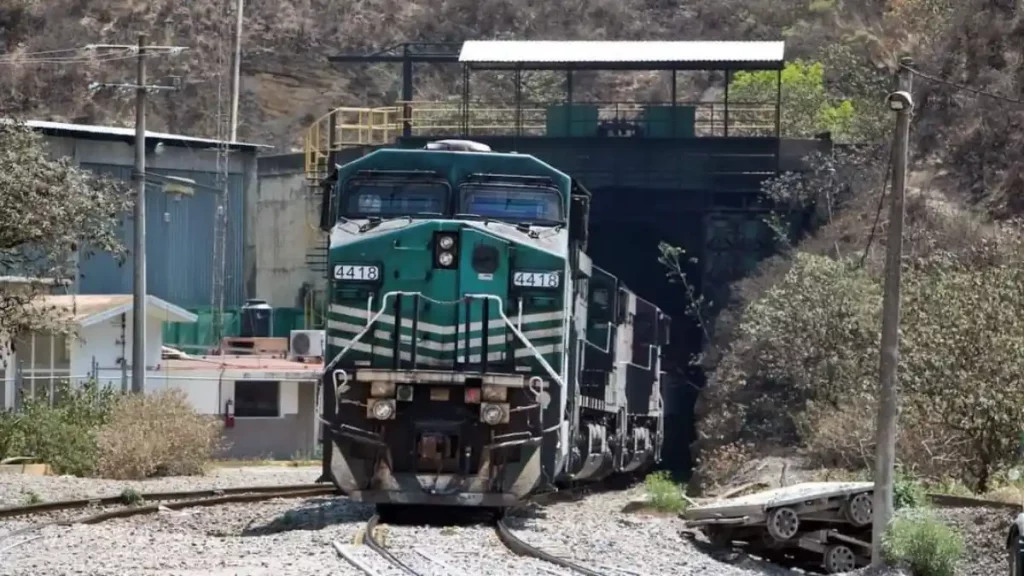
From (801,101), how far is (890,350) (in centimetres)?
3782

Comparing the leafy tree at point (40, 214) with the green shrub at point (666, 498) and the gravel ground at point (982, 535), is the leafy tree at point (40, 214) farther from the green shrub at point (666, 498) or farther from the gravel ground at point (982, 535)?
the gravel ground at point (982, 535)

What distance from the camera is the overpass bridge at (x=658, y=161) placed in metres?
38.6

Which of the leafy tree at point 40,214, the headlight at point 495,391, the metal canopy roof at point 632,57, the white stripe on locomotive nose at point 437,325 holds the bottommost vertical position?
the headlight at point 495,391

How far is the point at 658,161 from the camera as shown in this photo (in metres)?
38.6

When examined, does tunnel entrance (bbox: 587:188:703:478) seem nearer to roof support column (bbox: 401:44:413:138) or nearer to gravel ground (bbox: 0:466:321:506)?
roof support column (bbox: 401:44:413:138)

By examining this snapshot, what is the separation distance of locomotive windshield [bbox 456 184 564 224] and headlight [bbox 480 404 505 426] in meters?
2.14

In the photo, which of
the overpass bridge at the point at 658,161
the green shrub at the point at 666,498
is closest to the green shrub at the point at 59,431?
the green shrub at the point at 666,498

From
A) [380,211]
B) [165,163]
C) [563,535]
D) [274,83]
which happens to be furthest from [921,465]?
[274,83]

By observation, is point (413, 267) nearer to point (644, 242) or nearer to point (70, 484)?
point (70, 484)

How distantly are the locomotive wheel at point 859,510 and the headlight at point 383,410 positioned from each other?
5.00 meters

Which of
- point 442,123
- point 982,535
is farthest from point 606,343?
point 442,123

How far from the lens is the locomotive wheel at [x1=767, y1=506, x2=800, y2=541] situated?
17203mm

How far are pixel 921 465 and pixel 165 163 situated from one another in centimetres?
2936

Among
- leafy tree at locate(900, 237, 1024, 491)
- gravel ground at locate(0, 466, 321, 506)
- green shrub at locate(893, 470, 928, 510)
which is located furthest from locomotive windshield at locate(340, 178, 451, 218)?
leafy tree at locate(900, 237, 1024, 491)
